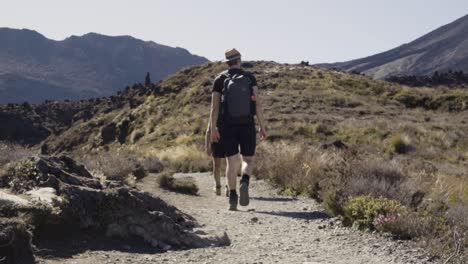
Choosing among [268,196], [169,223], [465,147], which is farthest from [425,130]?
[169,223]

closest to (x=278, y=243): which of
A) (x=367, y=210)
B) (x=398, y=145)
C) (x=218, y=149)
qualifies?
(x=367, y=210)

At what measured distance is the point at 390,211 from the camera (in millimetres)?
6238

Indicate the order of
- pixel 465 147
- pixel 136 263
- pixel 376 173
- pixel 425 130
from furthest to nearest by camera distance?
pixel 425 130 < pixel 465 147 < pixel 376 173 < pixel 136 263

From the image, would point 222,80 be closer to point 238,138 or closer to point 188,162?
point 238,138

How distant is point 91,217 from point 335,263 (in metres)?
2.22

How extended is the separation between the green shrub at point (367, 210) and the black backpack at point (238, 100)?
5.50 feet

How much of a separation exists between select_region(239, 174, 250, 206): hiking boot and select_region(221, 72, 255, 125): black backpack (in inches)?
27.3

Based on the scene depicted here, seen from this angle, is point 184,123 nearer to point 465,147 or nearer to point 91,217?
point 465,147

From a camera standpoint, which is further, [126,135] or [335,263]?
[126,135]

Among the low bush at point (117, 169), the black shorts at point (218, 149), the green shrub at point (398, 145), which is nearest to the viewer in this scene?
the black shorts at point (218, 149)

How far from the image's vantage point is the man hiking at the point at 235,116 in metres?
7.32

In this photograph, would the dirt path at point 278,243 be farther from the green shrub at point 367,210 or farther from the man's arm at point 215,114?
the man's arm at point 215,114

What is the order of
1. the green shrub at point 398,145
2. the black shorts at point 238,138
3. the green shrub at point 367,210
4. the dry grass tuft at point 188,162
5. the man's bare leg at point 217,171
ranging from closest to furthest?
the green shrub at point 367,210 < the black shorts at point 238,138 < the man's bare leg at point 217,171 < the dry grass tuft at point 188,162 < the green shrub at point 398,145

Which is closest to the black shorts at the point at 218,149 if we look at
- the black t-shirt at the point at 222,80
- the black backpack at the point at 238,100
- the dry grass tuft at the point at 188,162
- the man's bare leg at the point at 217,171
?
the man's bare leg at the point at 217,171
